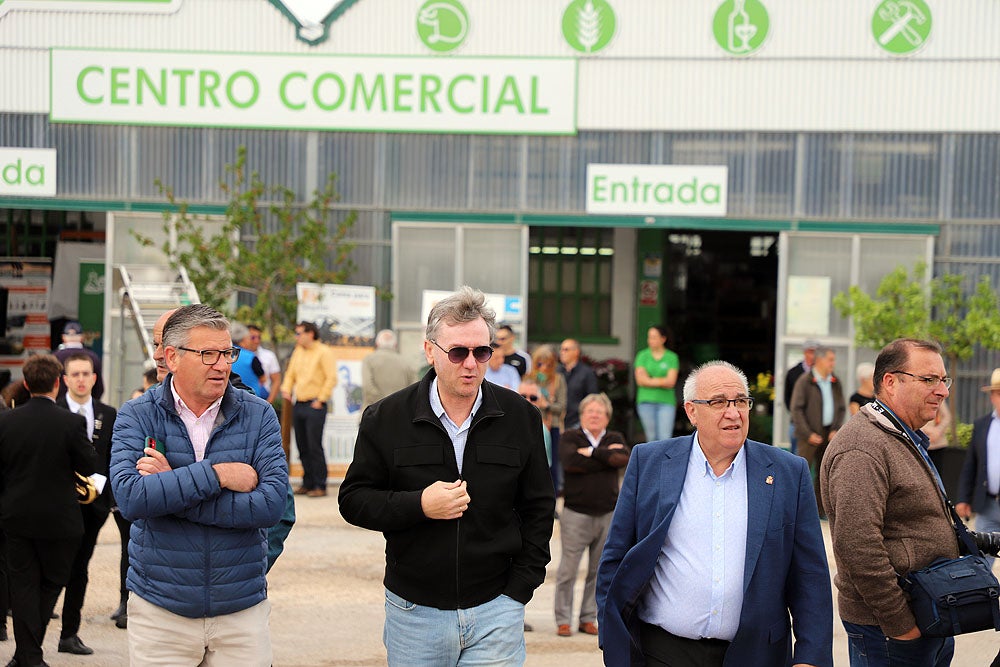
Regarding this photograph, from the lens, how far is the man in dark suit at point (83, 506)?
7.52m

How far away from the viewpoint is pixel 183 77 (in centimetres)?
1664

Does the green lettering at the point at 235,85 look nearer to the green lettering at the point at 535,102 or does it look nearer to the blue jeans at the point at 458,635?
the green lettering at the point at 535,102

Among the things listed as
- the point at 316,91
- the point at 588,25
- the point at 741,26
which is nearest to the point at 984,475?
the point at 741,26

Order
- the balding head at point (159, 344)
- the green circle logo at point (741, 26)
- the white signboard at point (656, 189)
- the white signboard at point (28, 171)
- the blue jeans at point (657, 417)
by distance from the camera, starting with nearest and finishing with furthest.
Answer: the balding head at point (159, 344) < the blue jeans at point (657, 417) < the green circle logo at point (741, 26) < the white signboard at point (656, 189) < the white signboard at point (28, 171)

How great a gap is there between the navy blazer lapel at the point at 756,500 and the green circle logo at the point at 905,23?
519 inches

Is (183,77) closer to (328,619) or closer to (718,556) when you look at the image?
(328,619)

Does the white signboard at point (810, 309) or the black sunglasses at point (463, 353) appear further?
the white signboard at point (810, 309)

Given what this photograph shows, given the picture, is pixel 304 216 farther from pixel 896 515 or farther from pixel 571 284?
pixel 896 515

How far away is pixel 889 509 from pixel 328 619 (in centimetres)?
492

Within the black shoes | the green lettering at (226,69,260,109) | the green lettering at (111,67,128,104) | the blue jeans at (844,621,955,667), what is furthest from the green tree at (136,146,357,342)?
the blue jeans at (844,621,955,667)

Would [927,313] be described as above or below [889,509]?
above

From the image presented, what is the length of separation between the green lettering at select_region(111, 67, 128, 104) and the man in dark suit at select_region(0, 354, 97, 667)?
10.7 m

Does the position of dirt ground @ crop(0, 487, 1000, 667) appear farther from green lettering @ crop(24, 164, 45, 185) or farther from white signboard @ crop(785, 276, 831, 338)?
green lettering @ crop(24, 164, 45, 185)

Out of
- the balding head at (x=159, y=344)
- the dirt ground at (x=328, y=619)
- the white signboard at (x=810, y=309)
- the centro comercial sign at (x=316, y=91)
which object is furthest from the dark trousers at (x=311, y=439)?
the balding head at (x=159, y=344)
